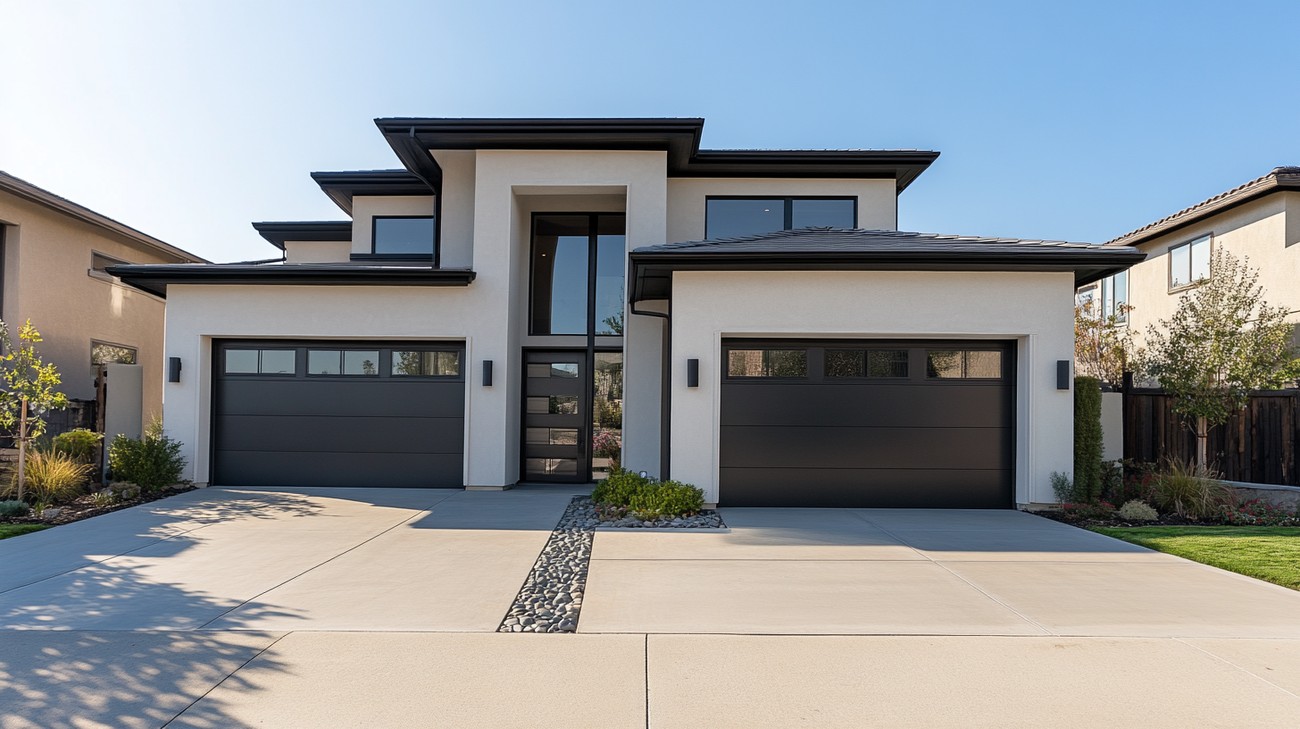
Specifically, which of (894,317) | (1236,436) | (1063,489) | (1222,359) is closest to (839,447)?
(894,317)

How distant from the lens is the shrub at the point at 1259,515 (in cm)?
869

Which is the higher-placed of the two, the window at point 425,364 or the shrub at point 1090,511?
the window at point 425,364

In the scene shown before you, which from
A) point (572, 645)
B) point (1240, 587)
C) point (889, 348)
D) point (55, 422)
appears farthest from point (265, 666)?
point (55, 422)

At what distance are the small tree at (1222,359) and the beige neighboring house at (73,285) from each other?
1742 cm

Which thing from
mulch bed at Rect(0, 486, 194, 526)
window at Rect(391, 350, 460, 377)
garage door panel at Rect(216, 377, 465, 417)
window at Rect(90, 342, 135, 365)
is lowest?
mulch bed at Rect(0, 486, 194, 526)

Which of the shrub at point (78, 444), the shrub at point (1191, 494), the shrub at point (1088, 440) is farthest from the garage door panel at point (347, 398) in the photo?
the shrub at point (1191, 494)

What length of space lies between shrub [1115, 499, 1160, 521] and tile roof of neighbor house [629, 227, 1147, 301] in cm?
322

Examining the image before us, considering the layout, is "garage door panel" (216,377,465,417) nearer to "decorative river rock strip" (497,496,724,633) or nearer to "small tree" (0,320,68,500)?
"small tree" (0,320,68,500)

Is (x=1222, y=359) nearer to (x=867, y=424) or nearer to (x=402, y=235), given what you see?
(x=867, y=424)

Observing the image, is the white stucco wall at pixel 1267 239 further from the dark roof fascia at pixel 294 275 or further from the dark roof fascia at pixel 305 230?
the dark roof fascia at pixel 305 230

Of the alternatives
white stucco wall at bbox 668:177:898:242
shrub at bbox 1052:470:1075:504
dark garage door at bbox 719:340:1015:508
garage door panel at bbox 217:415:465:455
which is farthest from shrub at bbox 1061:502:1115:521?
garage door panel at bbox 217:415:465:455

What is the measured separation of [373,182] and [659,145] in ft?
19.9

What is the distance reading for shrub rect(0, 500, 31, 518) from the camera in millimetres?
8273

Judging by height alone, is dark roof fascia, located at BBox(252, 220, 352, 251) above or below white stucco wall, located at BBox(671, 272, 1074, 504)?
above
